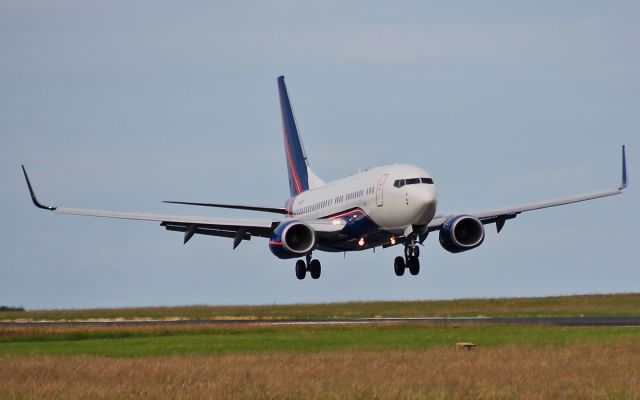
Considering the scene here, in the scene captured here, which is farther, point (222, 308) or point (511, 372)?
point (222, 308)

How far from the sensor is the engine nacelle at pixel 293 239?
58.0m

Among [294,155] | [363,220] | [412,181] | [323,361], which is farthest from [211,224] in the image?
[323,361]

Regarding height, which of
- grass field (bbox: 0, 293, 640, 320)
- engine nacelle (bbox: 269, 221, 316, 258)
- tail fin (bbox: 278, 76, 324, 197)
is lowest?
grass field (bbox: 0, 293, 640, 320)

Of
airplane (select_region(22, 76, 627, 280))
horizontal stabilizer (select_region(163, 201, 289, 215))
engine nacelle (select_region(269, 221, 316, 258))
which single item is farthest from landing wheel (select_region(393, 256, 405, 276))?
horizontal stabilizer (select_region(163, 201, 289, 215))

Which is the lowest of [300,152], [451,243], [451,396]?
[451,396]

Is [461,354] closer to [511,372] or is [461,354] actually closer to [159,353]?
[511,372]

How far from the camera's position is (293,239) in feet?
192

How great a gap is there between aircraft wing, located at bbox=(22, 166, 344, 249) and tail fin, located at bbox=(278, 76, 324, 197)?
8.41m

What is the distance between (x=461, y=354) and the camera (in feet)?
107

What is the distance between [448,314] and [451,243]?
6178 millimetres

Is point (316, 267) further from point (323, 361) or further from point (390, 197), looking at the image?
point (323, 361)

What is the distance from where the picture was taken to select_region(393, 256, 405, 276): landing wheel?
57469 millimetres

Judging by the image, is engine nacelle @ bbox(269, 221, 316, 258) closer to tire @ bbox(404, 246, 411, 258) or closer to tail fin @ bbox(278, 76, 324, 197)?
tire @ bbox(404, 246, 411, 258)

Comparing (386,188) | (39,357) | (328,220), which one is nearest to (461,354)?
(39,357)
